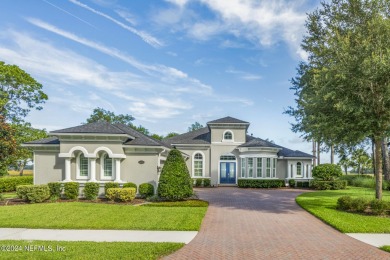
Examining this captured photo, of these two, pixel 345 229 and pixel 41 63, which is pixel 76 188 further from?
pixel 345 229

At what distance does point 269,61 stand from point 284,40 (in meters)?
2.11

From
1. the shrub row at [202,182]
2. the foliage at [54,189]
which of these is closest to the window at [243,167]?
the shrub row at [202,182]

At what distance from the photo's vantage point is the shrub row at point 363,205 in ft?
43.3

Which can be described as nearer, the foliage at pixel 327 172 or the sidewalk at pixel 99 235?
the sidewalk at pixel 99 235

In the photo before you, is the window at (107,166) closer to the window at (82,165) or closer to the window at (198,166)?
the window at (82,165)

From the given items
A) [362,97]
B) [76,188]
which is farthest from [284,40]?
[76,188]

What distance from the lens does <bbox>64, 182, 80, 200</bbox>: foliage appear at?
715 inches

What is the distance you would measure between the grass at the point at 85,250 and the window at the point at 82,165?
10.8 metres

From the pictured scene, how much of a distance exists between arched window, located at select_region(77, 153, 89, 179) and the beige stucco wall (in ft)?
4.47

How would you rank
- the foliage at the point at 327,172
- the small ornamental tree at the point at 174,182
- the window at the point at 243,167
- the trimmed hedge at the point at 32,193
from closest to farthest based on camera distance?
1. the trimmed hedge at the point at 32,193
2. the small ornamental tree at the point at 174,182
3. the foliage at the point at 327,172
4. the window at the point at 243,167

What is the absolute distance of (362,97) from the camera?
13.6m

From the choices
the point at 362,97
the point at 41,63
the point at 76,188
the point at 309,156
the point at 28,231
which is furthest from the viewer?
the point at 309,156

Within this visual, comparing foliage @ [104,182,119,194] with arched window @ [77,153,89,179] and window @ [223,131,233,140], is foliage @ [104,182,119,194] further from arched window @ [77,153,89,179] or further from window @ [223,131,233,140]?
window @ [223,131,233,140]

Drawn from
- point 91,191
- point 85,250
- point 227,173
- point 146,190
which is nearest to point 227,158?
point 227,173
